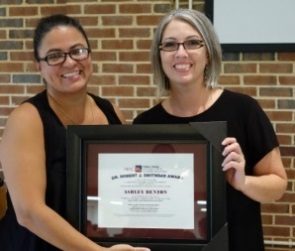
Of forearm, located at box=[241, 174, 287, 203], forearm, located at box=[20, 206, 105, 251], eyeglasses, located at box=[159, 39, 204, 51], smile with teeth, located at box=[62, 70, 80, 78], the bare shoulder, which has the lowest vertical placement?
forearm, located at box=[20, 206, 105, 251]

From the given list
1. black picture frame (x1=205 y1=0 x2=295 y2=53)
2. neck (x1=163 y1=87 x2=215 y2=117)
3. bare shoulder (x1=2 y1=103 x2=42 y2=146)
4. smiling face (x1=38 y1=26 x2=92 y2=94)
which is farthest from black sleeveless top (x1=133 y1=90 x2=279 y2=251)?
black picture frame (x1=205 y1=0 x2=295 y2=53)

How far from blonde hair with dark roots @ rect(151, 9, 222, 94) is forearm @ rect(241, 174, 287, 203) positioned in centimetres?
37

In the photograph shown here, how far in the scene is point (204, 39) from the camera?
156cm

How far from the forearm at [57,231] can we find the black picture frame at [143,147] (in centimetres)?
6

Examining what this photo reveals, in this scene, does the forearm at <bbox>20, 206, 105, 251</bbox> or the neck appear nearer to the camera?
the forearm at <bbox>20, 206, 105, 251</bbox>

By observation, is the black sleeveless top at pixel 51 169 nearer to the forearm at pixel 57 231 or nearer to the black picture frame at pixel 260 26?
the forearm at pixel 57 231

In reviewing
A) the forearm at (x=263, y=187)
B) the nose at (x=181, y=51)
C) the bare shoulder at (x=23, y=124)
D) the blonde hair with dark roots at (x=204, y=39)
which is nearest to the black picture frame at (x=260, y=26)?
the blonde hair with dark roots at (x=204, y=39)

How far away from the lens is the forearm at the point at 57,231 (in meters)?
1.34

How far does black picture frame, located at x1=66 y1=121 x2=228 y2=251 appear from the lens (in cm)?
139

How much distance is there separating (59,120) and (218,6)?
1.48 meters

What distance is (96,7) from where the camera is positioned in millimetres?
2787

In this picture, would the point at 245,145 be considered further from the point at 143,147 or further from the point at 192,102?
the point at 143,147

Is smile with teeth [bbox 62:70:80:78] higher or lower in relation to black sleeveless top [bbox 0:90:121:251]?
higher

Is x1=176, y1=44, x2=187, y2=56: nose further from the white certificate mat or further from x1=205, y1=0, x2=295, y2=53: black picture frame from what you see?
x1=205, y1=0, x2=295, y2=53: black picture frame
